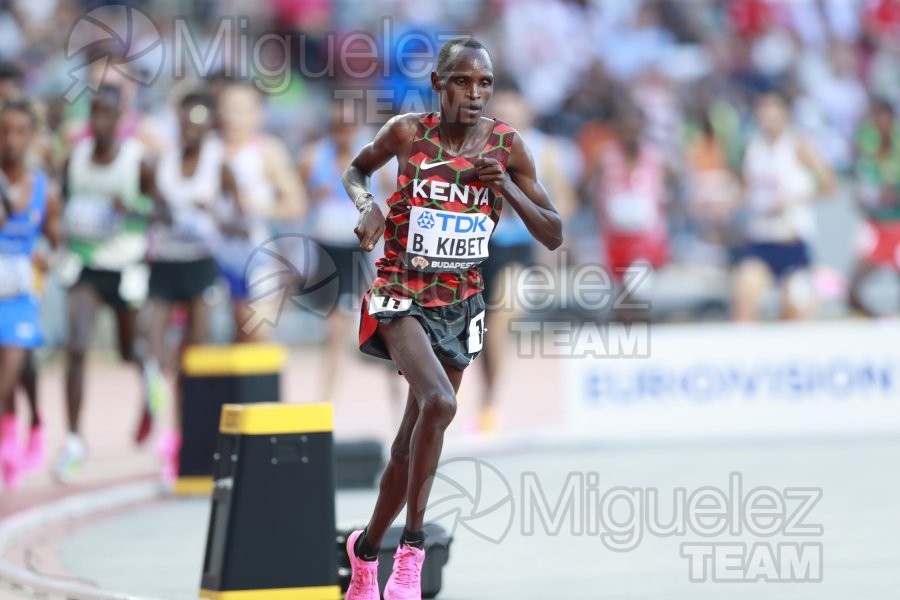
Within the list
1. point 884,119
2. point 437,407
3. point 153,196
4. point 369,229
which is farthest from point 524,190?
point 884,119

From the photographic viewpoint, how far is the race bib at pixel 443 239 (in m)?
6.57

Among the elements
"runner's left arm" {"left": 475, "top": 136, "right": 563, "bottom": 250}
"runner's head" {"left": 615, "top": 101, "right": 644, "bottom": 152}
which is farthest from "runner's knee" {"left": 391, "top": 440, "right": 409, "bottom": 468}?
"runner's head" {"left": 615, "top": 101, "right": 644, "bottom": 152}

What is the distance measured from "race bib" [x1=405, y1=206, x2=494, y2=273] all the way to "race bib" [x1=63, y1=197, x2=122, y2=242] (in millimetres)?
5805

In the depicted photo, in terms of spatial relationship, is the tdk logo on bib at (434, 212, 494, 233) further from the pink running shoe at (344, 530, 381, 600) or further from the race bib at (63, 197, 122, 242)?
the race bib at (63, 197, 122, 242)

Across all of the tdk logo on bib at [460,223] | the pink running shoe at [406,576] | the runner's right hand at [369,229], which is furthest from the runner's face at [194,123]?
the pink running shoe at [406,576]

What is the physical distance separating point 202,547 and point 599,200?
26.6 ft

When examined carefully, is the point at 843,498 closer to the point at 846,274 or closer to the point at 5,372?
the point at 5,372

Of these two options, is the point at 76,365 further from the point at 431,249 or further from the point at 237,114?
the point at 431,249

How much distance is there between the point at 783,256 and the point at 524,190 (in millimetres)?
9274

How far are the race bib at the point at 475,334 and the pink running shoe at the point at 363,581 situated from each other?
0.95 m

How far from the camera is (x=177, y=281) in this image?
12250mm

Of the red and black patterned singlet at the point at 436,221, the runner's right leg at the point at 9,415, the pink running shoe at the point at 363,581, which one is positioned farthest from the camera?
the runner's right leg at the point at 9,415

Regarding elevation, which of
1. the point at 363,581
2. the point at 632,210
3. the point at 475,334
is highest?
the point at 632,210

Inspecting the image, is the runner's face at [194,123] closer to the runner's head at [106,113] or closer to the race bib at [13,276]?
the runner's head at [106,113]
